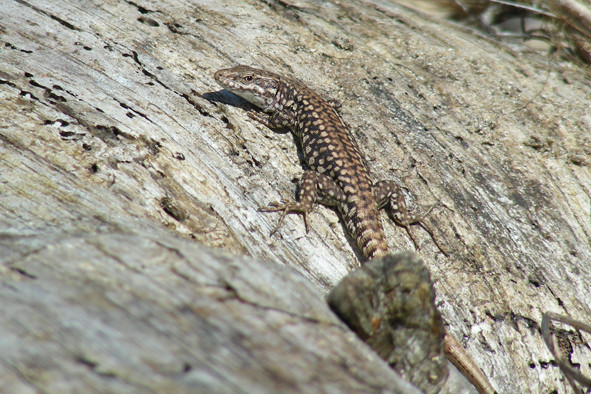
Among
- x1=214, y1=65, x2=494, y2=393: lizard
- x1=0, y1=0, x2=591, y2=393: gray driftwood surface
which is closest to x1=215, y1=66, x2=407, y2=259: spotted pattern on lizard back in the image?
x1=214, y1=65, x2=494, y2=393: lizard

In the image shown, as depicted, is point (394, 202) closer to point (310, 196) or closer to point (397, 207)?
point (397, 207)

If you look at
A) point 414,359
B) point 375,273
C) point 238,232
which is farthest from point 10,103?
point 414,359

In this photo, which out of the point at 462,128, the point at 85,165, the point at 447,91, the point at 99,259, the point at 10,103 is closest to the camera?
the point at 99,259

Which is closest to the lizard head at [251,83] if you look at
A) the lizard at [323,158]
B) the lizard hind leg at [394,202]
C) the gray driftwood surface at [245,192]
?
the lizard at [323,158]

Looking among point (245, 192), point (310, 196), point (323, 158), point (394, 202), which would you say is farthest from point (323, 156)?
point (245, 192)

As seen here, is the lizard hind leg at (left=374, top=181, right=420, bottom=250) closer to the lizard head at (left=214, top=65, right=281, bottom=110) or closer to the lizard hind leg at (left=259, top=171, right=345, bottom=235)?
the lizard hind leg at (left=259, top=171, right=345, bottom=235)

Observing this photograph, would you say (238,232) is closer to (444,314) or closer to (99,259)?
(99,259)

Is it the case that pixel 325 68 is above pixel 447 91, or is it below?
below

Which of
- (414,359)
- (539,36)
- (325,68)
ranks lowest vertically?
(414,359)
